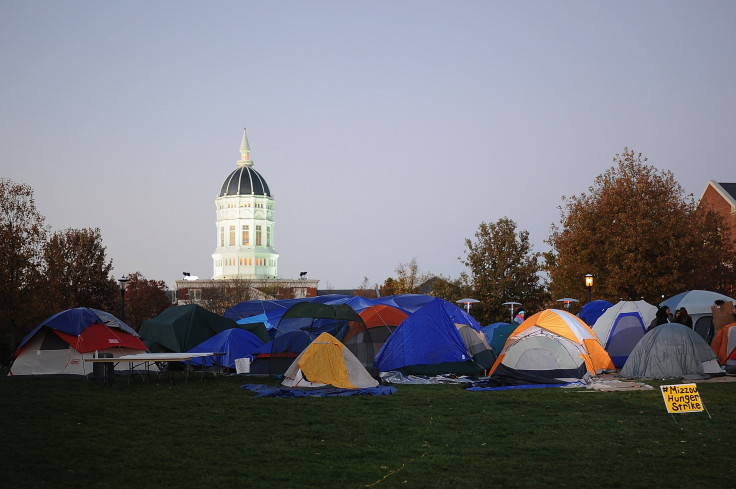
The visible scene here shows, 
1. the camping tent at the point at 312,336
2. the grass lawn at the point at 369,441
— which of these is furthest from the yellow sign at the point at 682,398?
the camping tent at the point at 312,336

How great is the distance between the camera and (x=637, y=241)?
4094cm

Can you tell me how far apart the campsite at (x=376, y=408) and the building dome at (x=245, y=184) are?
15472 centimetres

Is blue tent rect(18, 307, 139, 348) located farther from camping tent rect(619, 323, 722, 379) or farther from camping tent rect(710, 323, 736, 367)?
camping tent rect(710, 323, 736, 367)

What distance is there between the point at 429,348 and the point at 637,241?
823 inches

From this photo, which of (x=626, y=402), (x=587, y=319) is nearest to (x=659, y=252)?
(x=587, y=319)

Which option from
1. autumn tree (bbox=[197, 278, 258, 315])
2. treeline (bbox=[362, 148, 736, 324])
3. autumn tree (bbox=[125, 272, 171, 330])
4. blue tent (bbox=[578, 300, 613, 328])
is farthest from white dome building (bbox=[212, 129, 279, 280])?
blue tent (bbox=[578, 300, 613, 328])

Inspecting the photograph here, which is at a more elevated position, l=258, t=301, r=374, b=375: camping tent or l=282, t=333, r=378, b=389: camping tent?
l=258, t=301, r=374, b=375: camping tent

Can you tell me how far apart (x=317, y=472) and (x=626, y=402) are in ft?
29.0

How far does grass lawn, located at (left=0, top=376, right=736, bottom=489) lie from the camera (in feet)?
32.5

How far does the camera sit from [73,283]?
5919 cm

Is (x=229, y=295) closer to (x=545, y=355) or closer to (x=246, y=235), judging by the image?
(x=246, y=235)

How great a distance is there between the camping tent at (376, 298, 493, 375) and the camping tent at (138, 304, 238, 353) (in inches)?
343

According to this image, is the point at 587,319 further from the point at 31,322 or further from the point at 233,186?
the point at 233,186

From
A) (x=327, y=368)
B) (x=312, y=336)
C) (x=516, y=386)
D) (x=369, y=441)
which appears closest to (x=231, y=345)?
(x=312, y=336)
